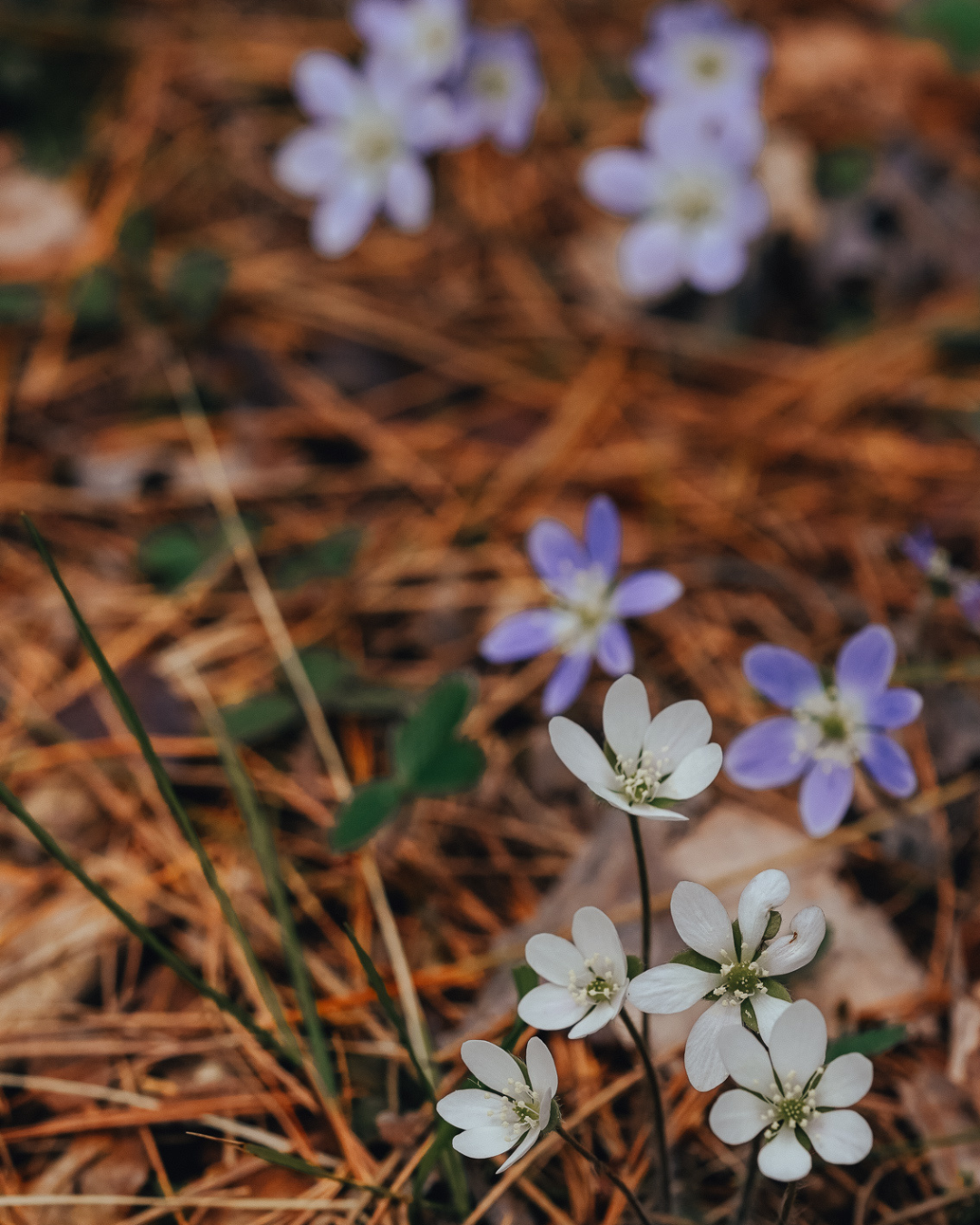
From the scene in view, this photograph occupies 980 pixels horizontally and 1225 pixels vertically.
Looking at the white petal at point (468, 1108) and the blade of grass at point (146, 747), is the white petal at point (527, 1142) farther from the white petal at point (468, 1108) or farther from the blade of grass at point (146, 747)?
the blade of grass at point (146, 747)

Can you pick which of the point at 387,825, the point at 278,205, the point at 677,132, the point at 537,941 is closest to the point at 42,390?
the point at 278,205

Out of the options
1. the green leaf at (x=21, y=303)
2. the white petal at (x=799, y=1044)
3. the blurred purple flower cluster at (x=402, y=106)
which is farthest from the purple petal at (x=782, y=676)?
the green leaf at (x=21, y=303)

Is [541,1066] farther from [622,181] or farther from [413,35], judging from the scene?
[413,35]

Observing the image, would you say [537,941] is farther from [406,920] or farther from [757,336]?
[757,336]

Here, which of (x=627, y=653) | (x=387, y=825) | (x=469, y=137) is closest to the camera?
(x=627, y=653)

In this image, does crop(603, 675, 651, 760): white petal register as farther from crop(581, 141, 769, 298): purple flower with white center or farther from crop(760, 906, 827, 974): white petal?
crop(581, 141, 769, 298): purple flower with white center
